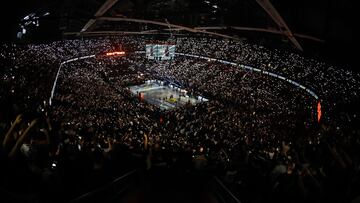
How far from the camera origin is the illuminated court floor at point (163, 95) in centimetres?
3759

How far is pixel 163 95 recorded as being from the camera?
4166 centimetres

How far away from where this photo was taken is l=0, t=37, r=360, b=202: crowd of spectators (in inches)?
234

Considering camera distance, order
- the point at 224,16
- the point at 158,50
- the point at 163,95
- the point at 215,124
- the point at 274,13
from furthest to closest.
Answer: the point at 158,50, the point at 163,95, the point at 224,16, the point at 215,124, the point at 274,13

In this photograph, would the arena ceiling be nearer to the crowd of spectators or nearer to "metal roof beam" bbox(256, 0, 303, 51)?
"metal roof beam" bbox(256, 0, 303, 51)

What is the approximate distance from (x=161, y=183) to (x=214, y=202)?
123 centimetres

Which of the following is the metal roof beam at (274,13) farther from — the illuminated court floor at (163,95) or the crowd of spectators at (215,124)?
the illuminated court floor at (163,95)

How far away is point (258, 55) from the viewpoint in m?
45.5

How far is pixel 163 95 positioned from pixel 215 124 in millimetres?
22901

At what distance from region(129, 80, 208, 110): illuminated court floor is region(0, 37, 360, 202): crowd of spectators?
1135 mm

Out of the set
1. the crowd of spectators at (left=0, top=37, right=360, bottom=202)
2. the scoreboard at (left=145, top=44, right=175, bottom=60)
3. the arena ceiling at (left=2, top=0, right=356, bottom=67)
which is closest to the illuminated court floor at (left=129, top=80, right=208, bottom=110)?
the crowd of spectators at (left=0, top=37, right=360, bottom=202)

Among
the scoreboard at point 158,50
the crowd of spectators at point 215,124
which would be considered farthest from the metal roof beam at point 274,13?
the scoreboard at point 158,50

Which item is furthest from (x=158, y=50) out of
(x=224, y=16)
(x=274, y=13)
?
(x=274, y=13)

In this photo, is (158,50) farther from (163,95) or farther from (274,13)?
(274,13)

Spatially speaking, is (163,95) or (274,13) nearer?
(274,13)
